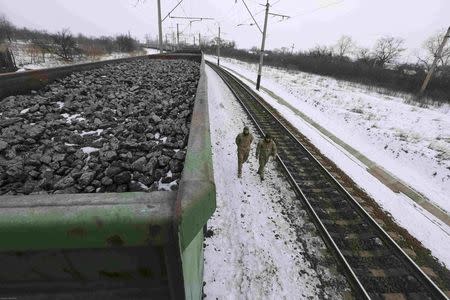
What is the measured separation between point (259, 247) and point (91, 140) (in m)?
3.81

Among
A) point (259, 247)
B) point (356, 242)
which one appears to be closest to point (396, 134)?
point (356, 242)

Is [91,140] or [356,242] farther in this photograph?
[356,242]

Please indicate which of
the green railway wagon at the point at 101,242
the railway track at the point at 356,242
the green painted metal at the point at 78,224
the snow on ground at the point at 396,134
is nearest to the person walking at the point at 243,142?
the railway track at the point at 356,242

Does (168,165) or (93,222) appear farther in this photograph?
(168,165)

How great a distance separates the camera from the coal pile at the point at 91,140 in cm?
297

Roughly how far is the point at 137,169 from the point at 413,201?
832 centimetres

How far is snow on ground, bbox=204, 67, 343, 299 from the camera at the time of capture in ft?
14.3

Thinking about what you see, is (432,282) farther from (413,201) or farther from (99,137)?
(99,137)

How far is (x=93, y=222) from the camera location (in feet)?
4.41

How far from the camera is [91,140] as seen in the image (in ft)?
13.3

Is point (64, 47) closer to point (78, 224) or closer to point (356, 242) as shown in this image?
point (356, 242)

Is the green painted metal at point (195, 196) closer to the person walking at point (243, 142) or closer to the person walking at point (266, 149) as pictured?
the person walking at point (243, 142)

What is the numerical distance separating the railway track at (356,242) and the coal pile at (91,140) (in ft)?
12.4

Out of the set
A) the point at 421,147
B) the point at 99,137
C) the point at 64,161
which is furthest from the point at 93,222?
the point at 421,147
